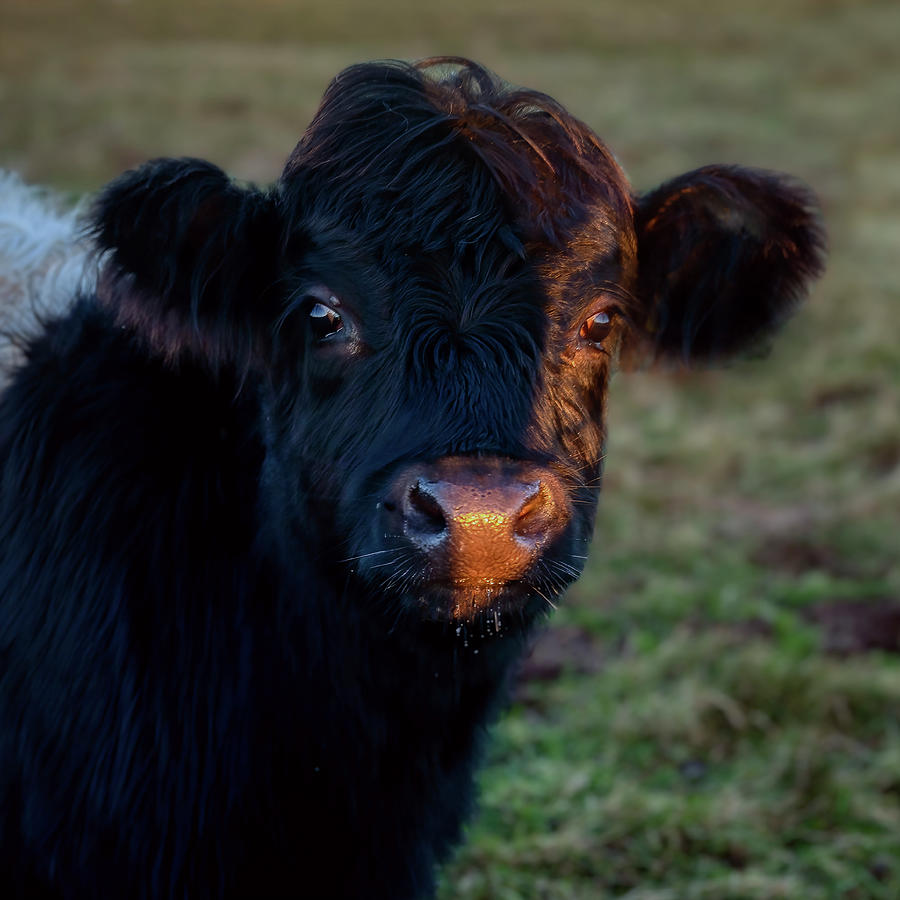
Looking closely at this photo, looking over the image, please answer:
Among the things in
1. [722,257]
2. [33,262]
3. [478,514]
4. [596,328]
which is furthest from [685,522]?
[478,514]

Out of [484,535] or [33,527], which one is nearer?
[484,535]

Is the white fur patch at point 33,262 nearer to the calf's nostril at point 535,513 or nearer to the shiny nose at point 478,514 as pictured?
the shiny nose at point 478,514

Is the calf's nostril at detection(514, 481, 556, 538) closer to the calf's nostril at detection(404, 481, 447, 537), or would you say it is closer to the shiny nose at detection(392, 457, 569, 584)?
the shiny nose at detection(392, 457, 569, 584)

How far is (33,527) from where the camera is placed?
8.31 ft

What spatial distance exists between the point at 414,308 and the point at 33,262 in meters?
1.65

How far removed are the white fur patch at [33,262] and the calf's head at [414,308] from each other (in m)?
0.33

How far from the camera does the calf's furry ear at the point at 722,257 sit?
2.82 meters

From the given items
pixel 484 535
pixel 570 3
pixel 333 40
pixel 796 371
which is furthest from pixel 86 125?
pixel 484 535

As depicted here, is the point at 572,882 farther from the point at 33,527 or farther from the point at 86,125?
the point at 86,125

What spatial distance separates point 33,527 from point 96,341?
47 cm

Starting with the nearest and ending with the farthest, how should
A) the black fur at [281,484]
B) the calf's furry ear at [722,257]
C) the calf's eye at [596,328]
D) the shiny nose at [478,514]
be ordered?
the shiny nose at [478,514]
the black fur at [281,484]
the calf's eye at [596,328]
the calf's furry ear at [722,257]

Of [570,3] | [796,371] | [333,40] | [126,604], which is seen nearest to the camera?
[126,604]

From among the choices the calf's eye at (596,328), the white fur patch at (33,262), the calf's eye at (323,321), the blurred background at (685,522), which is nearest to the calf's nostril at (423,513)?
the calf's eye at (323,321)

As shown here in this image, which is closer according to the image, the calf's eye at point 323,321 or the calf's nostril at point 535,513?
the calf's nostril at point 535,513
